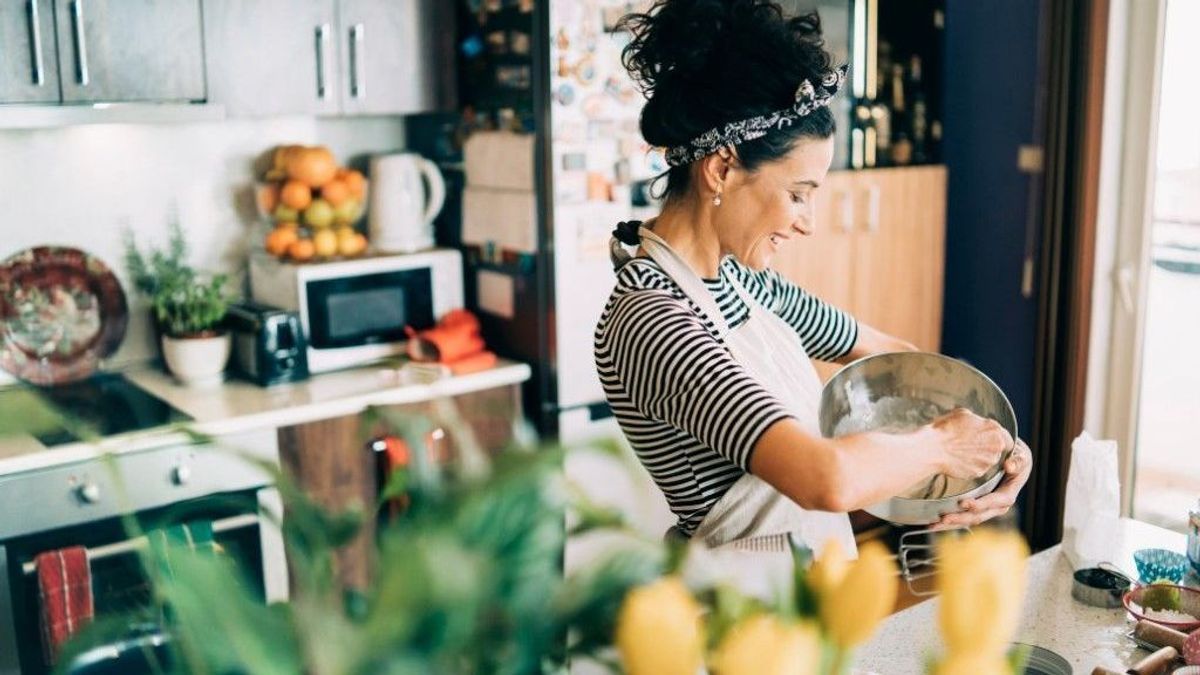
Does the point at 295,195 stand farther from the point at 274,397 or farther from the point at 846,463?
the point at 846,463

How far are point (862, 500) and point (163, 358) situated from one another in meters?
2.21

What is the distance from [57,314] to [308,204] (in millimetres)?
665

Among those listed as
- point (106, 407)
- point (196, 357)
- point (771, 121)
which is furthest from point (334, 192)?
point (771, 121)

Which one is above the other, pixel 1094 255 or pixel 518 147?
pixel 518 147

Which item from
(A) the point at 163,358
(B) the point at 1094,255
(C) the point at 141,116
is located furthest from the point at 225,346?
(B) the point at 1094,255

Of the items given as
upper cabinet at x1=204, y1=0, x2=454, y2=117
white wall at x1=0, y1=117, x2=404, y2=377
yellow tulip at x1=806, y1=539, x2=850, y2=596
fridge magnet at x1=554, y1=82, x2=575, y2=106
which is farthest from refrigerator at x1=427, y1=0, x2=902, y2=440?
yellow tulip at x1=806, y1=539, x2=850, y2=596

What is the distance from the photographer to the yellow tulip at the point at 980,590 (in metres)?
0.46

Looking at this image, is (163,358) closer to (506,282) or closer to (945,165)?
(506,282)

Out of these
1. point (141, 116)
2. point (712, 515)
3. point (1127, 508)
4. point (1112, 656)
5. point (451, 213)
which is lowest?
point (1127, 508)

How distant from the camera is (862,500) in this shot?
1388 mm

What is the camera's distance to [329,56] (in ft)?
9.45

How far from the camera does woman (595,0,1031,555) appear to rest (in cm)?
138

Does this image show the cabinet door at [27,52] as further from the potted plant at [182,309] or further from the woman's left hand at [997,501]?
the woman's left hand at [997,501]

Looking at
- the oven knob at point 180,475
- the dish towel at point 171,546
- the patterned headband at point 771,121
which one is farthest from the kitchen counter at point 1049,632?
the oven knob at point 180,475
